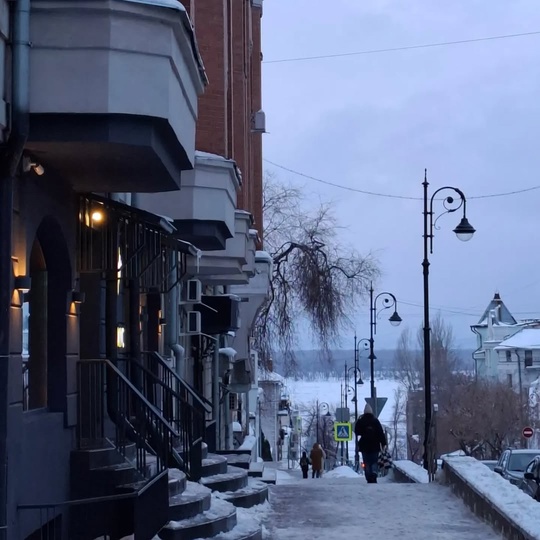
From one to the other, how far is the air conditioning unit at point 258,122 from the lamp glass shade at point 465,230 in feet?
19.8

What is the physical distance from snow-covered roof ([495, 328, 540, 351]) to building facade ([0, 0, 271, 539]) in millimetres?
75496

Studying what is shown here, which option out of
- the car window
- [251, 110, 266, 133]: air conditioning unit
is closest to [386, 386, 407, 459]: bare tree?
the car window

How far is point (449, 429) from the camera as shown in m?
59.8

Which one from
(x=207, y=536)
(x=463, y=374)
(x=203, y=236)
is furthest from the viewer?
(x=463, y=374)

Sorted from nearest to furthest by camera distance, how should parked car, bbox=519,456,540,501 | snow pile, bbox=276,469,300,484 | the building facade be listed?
the building facade < parked car, bbox=519,456,540,501 < snow pile, bbox=276,469,300,484

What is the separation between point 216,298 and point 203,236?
26.5 feet

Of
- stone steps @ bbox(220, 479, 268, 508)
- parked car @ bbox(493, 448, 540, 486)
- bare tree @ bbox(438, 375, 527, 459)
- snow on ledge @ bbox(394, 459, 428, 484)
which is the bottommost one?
bare tree @ bbox(438, 375, 527, 459)

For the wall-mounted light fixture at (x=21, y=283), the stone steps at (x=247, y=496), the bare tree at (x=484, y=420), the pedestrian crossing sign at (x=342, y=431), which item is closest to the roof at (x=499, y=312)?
the bare tree at (x=484, y=420)

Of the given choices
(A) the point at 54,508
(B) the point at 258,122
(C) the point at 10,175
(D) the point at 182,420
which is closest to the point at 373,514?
(D) the point at 182,420

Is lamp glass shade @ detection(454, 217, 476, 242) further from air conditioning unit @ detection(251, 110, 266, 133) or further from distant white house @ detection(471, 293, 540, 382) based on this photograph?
distant white house @ detection(471, 293, 540, 382)

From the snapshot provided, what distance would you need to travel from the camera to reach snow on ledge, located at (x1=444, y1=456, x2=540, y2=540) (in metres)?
9.98

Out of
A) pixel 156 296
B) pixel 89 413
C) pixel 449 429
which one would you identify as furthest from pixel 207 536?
pixel 449 429

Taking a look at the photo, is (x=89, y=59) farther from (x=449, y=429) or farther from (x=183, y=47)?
(x=449, y=429)

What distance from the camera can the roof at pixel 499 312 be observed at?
100m
